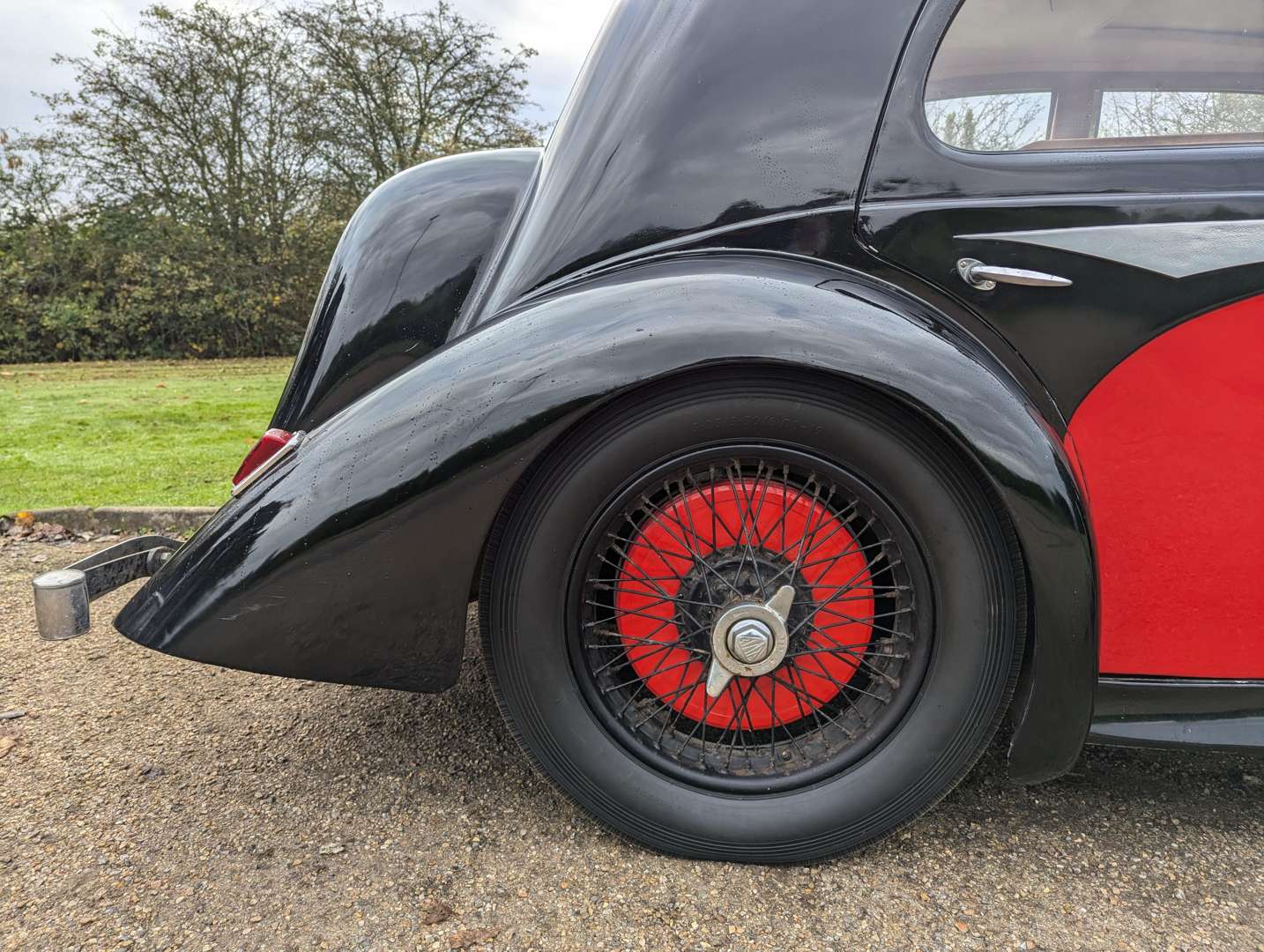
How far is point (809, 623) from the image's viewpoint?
5.04 ft

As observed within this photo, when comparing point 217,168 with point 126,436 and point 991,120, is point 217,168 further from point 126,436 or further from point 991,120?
point 991,120

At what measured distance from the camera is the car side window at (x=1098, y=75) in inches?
61.0

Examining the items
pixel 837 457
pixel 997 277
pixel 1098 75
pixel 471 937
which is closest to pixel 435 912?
pixel 471 937

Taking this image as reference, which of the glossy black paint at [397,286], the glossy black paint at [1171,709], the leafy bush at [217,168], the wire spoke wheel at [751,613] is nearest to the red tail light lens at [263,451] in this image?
the glossy black paint at [397,286]

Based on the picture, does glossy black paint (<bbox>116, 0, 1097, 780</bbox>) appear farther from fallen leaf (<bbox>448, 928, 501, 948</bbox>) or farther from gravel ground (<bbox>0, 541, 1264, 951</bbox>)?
fallen leaf (<bbox>448, 928, 501, 948</bbox>)

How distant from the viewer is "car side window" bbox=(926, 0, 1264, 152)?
5.08 ft

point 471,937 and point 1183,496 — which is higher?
point 1183,496

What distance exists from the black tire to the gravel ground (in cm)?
12

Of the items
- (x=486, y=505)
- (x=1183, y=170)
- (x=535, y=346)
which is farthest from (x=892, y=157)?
(x=486, y=505)

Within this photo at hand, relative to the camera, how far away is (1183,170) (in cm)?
146

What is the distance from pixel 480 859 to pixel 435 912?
0.15 meters

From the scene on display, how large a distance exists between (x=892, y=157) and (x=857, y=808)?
3.85 ft

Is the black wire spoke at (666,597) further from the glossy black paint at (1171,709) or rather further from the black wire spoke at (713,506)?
the glossy black paint at (1171,709)

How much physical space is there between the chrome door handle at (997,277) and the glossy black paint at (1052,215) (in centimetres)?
1
